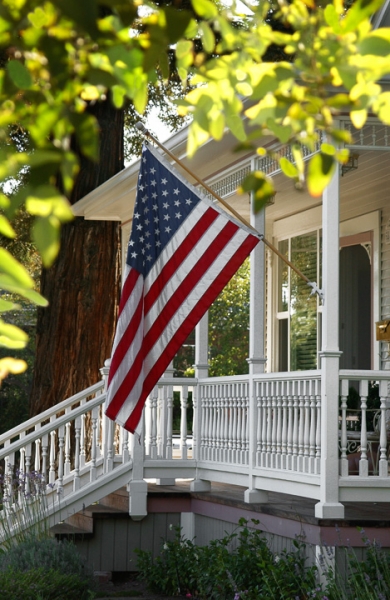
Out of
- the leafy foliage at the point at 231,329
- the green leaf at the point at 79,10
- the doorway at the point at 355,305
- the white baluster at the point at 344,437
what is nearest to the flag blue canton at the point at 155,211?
the white baluster at the point at 344,437

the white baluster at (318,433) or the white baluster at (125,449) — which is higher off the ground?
the white baluster at (318,433)

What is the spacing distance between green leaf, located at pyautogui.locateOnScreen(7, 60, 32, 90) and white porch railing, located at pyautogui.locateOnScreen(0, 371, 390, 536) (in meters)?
6.57

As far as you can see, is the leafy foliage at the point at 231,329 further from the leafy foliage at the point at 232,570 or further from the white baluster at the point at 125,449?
the leafy foliage at the point at 232,570

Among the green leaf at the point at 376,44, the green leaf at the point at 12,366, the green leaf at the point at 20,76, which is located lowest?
the green leaf at the point at 12,366

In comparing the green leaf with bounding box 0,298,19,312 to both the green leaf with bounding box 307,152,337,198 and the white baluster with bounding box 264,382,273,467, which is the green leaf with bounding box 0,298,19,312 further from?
the white baluster with bounding box 264,382,273,467

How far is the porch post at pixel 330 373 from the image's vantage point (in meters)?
7.90

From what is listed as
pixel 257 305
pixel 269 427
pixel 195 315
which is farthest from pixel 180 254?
pixel 269 427

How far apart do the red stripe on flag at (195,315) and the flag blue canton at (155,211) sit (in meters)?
0.69

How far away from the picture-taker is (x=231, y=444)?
1017 cm

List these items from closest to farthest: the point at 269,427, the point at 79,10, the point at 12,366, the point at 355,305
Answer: the point at 79,10 → the point at 12,366 → the point at 269,427 → the point at 355,305

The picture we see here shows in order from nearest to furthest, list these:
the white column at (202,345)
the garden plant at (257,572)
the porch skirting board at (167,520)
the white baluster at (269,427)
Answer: the garden plant at (257,572), the white baluster at (269,427), the porch skirting board at (167,520), the white column at (202,345)

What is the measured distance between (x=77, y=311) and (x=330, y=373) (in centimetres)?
756

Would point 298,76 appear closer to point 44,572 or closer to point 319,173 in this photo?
point 319,173

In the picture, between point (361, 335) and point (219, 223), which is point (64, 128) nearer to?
point (219, 223)
